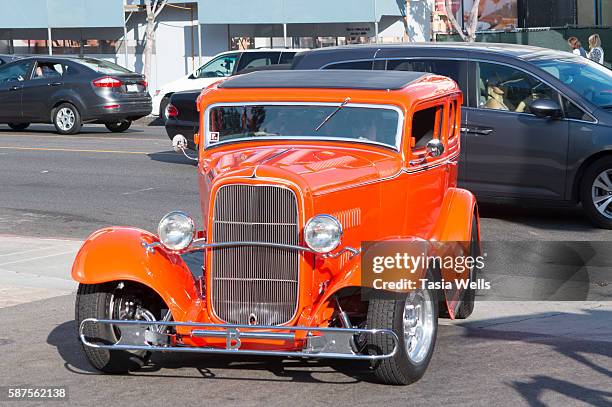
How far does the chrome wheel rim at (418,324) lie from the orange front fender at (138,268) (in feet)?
4.39

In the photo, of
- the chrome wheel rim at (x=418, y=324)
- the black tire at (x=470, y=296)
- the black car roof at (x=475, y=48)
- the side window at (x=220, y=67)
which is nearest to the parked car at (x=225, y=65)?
the side window at (x=220, y=67)

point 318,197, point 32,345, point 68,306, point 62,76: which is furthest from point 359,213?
point 62,76

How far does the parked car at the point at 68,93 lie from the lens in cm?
2255

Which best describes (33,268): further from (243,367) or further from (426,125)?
(426,125)

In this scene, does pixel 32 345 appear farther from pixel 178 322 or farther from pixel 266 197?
pixel 266 197

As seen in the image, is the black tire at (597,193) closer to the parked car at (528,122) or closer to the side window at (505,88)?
the parked car at (528,122)

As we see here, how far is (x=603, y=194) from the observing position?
39.5 ft

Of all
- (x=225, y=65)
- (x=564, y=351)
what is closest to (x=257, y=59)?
(x=225, y=65)

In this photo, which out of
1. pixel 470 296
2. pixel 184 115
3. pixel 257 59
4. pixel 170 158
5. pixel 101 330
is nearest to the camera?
pixel 101 330

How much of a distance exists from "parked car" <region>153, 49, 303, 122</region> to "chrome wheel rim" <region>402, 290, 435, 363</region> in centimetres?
1595

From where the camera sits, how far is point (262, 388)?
266 inches

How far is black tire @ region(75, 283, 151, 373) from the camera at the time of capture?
6.91 metres

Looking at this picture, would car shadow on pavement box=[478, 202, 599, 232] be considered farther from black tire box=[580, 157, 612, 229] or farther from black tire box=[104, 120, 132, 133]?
black tire box=[104, 120, 132, 133]

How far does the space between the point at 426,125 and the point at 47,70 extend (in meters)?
16.5
